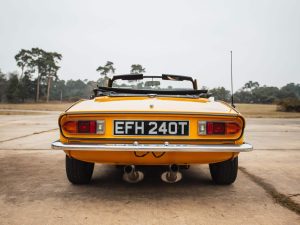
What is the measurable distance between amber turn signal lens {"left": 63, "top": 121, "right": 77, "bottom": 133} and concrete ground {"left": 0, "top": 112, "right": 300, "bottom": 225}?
1.91ft

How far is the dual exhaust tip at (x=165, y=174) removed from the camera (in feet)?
8.84

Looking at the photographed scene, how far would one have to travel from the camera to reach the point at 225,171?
296cm

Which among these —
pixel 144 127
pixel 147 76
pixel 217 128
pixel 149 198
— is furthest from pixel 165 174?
pixel 147 76

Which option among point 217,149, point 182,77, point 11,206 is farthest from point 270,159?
point 11,206

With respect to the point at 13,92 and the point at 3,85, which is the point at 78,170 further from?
the point at 3,85

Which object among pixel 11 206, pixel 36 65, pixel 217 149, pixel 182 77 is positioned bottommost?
pixel 11 206

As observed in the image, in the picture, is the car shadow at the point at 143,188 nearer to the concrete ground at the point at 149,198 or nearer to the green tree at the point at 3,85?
the concrete ground at the point at 149,198

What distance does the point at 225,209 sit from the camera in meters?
2.35

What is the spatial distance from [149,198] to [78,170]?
767 mm

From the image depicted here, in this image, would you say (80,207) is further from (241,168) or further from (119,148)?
(241,168)

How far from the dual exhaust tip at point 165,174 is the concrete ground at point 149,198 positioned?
0.13 meters

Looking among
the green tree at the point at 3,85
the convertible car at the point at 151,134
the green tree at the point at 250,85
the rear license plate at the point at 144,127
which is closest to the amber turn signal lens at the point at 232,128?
the convertible car at the point at 151,134

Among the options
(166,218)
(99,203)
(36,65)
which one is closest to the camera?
(166,218)

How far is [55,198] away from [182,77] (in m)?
2.46
